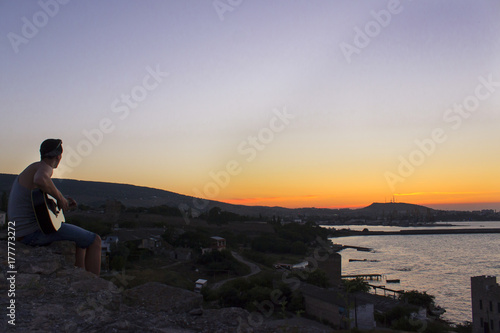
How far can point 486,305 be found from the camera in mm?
17172

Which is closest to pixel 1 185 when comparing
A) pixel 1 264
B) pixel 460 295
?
pixel 460 295

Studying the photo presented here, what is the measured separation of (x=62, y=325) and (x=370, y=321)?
1481cm

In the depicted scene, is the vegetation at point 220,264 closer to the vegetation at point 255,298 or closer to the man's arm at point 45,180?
the vegetation at point 255,298

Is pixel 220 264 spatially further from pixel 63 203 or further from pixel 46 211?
pixel 46 211

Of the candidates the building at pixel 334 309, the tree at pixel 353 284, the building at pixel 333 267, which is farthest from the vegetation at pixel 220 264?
the tree at pixel 353 284

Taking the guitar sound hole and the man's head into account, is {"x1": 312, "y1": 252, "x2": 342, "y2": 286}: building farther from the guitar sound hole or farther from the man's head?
the man's head

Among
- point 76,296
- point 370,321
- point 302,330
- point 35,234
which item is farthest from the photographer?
point 370,321

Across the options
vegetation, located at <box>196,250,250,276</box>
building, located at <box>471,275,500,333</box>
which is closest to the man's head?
building, located at <box>471,275,500,333</box>

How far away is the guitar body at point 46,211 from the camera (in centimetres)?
352

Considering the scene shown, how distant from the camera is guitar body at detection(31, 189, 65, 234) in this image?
352cm

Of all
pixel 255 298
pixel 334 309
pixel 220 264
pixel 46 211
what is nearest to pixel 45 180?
pixel 46 211

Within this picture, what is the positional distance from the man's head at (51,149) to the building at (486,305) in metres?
18.6

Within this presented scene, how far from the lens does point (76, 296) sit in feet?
10.9

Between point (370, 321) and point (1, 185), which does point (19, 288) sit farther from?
point (1, 185)
